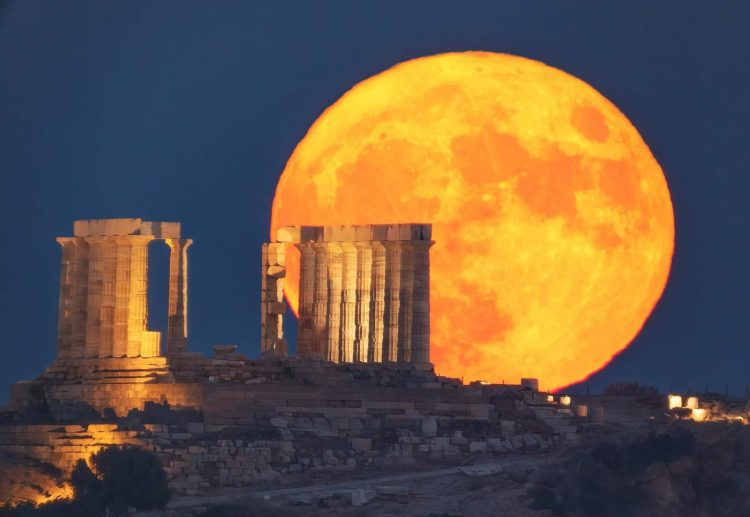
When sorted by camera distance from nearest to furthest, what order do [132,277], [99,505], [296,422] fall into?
[99,505]
[296,422]
[132,277]

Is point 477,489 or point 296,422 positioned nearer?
point 477,489

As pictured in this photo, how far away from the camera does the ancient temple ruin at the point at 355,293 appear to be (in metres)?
141

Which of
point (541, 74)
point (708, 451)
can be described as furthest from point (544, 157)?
point (708, 451)

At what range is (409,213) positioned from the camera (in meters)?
148

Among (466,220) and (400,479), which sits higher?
(466,220)

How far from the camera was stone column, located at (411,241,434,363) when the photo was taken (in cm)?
14012

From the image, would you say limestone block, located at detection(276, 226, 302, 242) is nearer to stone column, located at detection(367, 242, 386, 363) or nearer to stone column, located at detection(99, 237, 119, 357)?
stone column, located at detection(367, 242, 386, 363)

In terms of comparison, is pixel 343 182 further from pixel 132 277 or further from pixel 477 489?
pixel 477 489

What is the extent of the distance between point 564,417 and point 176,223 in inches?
775

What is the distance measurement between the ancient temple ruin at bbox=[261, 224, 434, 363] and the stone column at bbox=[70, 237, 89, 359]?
A: 28.0 ft

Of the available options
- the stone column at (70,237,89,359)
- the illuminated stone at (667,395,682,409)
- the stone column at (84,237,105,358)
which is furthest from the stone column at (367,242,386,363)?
the illuminated stone at (667,395,682,409)

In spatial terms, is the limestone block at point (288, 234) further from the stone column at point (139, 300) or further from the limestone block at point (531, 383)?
the limestone block at point (531, 383)

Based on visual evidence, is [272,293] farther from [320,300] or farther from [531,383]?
[531,383]

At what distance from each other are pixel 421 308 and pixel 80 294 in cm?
1400
